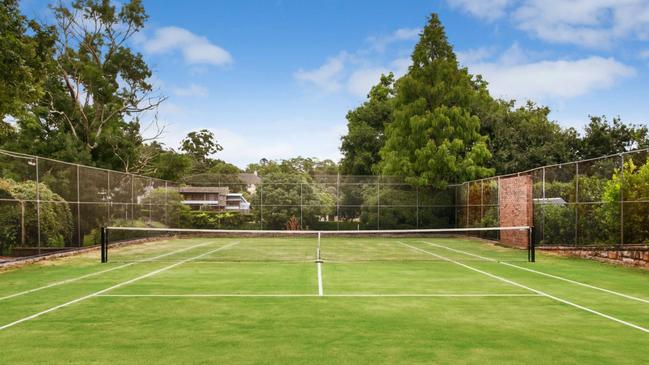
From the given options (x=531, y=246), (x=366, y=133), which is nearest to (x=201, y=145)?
(x=366, y=133)

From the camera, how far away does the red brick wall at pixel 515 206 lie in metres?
21.1

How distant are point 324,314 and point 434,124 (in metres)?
24.1

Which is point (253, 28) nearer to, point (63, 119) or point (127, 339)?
point (63, 119)

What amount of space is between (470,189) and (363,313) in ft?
71.4

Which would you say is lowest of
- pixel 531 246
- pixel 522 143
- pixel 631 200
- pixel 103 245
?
pixel 531 246

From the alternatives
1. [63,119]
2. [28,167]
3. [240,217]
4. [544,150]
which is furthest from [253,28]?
[544,150]

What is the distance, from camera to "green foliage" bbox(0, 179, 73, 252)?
612 inches

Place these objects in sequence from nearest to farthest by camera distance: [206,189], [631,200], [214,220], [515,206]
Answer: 1. [631,200]
2. [515,206]
3. [214,220]
4. [206,189]

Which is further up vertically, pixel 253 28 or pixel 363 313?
pixel 253 28

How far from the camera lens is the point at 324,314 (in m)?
8.27

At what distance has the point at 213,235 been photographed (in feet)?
105

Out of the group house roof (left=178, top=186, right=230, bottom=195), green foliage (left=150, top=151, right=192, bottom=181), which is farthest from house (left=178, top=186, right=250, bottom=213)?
green foliage (left=150, top=151, right=192, bottom=181)

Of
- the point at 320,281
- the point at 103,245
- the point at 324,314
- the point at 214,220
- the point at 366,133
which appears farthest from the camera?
the point at 366,133

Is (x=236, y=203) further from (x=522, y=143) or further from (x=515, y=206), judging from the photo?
(x=522, y=143)
